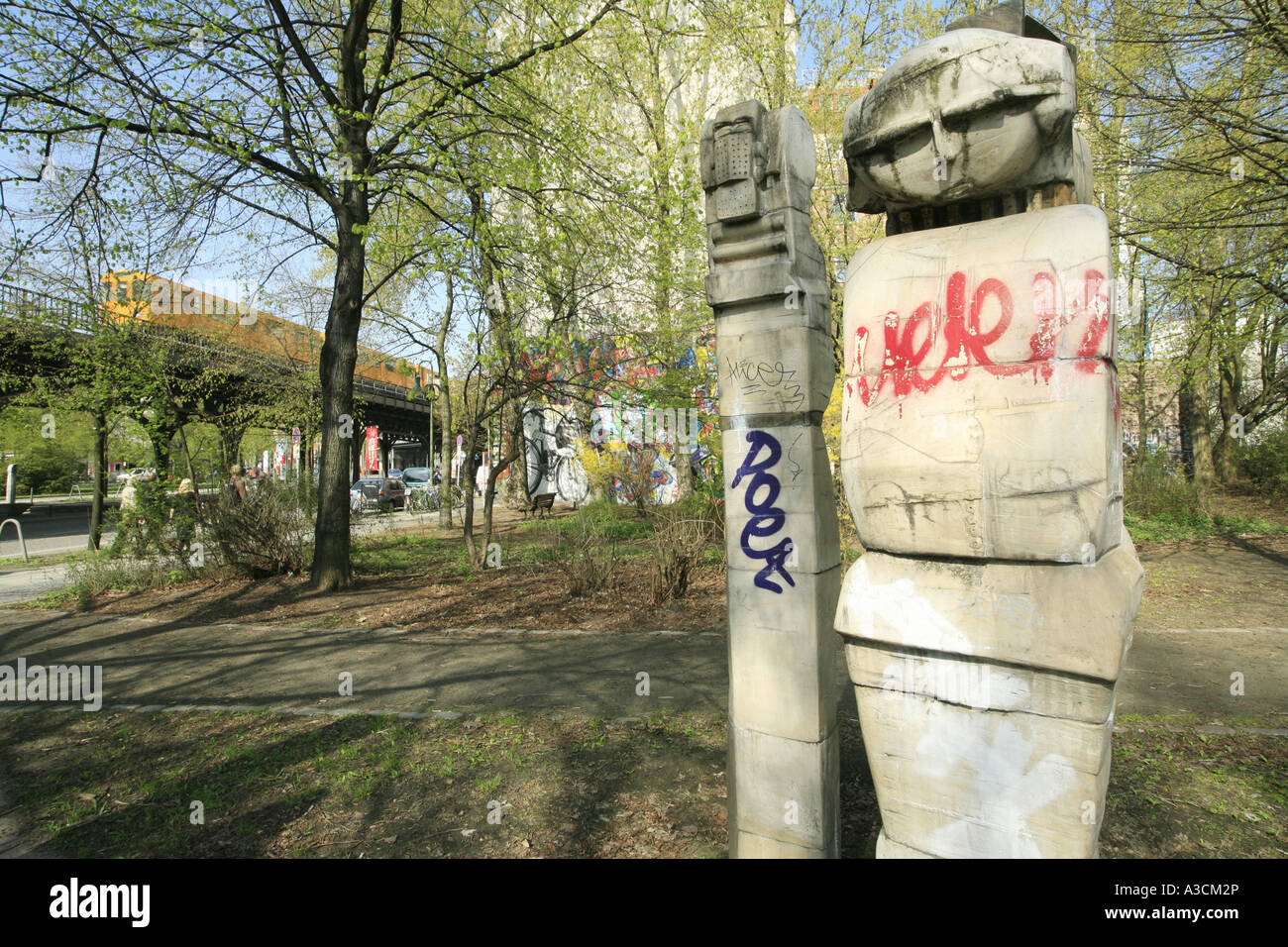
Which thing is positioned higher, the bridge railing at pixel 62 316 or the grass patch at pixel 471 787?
the bridge railing at pixel 62 316

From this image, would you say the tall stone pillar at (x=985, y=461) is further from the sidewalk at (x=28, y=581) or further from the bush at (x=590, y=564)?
the sidewalk at (x=28, y=581)

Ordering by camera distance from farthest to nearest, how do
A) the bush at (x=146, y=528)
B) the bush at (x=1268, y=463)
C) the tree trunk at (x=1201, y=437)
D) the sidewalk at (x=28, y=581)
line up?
1. the tree trunk at (x=1201, y=437)
2. the bush at (x=1268, y=463)
3. the bush at (x=146, y=528)
4. the sidewalk at (x=28, y=581)

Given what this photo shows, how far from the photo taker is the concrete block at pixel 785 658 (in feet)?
8.35

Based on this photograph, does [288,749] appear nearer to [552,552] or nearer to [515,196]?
[552,552]

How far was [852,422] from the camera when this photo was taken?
217cm

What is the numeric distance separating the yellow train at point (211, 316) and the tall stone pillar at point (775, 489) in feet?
26.5

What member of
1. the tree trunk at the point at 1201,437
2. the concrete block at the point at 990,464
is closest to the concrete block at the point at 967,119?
the concrete block at the point at 990,464

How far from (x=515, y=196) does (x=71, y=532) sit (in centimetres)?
2052

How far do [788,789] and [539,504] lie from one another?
17.9 metres

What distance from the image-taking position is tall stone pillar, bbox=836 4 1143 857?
186 centimetres

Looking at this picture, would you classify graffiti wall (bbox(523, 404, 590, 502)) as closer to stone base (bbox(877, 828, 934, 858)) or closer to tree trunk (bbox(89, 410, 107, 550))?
tree trunk (bbox(89, 410, 107, 550))

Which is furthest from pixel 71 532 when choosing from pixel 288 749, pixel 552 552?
pixel 288 749

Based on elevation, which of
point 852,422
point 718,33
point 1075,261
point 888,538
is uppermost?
point 718,33

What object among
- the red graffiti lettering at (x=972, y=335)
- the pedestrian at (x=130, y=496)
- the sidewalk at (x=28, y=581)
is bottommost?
the sidewalk at (x=28, y=581)
